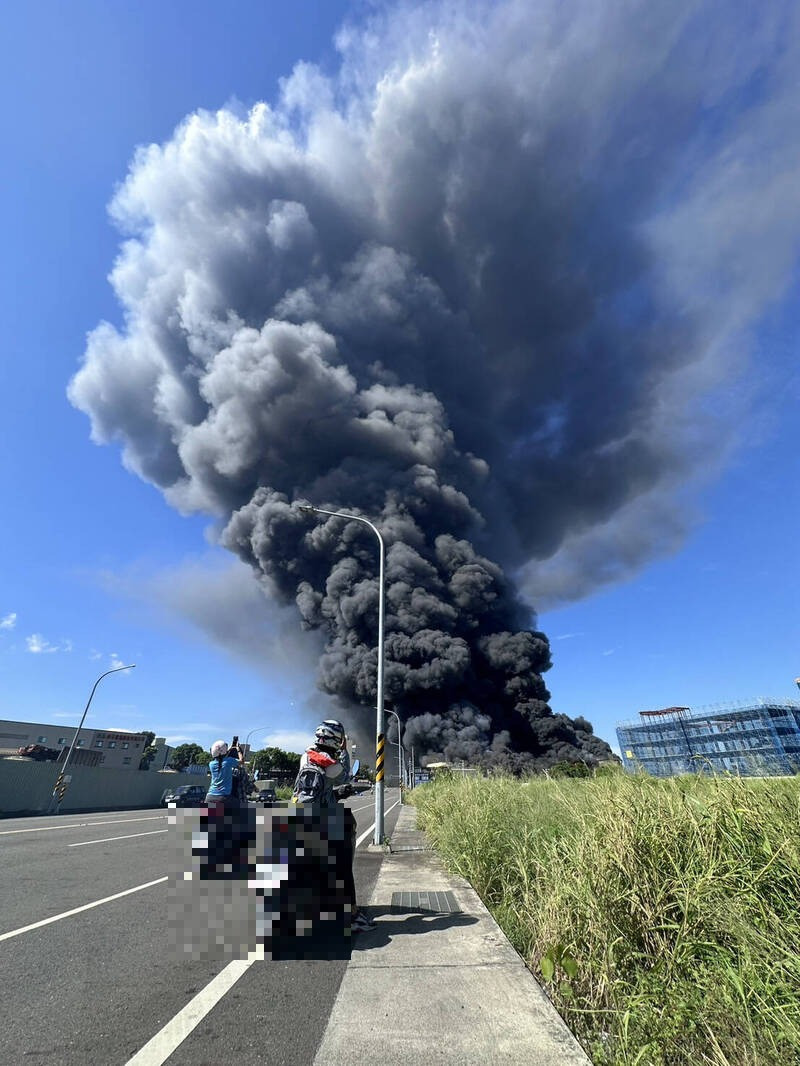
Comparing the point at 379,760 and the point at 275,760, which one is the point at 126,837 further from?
the point at 275,760

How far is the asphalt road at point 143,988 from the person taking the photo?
2545 mm

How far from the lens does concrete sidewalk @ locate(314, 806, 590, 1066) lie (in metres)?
2.36

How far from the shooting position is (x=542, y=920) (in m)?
3.67

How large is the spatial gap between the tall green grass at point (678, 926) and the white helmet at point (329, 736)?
190 cm

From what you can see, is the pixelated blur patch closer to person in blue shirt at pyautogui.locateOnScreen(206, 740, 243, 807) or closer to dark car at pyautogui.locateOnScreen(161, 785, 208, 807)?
dark car at pyautogui.locateOnScreen(161, 785, 208, 807)

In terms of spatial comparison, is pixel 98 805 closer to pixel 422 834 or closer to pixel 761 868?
pixel 422 834

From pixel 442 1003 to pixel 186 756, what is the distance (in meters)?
103

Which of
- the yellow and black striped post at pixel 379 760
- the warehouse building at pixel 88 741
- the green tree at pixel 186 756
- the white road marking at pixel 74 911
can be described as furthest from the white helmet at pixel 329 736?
the green tree at pixel 186 756

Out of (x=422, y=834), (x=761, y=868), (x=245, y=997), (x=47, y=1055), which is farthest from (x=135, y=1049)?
(x=422, y=834)

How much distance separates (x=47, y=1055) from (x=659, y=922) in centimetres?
328

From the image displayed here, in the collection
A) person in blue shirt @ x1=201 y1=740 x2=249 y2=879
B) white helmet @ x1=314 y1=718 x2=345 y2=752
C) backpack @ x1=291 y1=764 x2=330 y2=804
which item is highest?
white helmet @ x1=314 y1=718 x2=345 y2=752

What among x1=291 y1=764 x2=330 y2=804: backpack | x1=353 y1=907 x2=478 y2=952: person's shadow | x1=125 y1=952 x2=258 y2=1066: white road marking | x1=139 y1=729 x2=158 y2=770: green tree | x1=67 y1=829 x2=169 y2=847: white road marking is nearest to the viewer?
x1=125 y1=952 x2=258 y2=1066: white road marking

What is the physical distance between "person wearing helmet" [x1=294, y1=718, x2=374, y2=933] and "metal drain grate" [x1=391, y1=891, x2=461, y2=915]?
2.21ft

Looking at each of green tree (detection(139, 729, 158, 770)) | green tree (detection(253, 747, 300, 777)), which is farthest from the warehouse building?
green tree (detection(253, 747, 300, 777))
